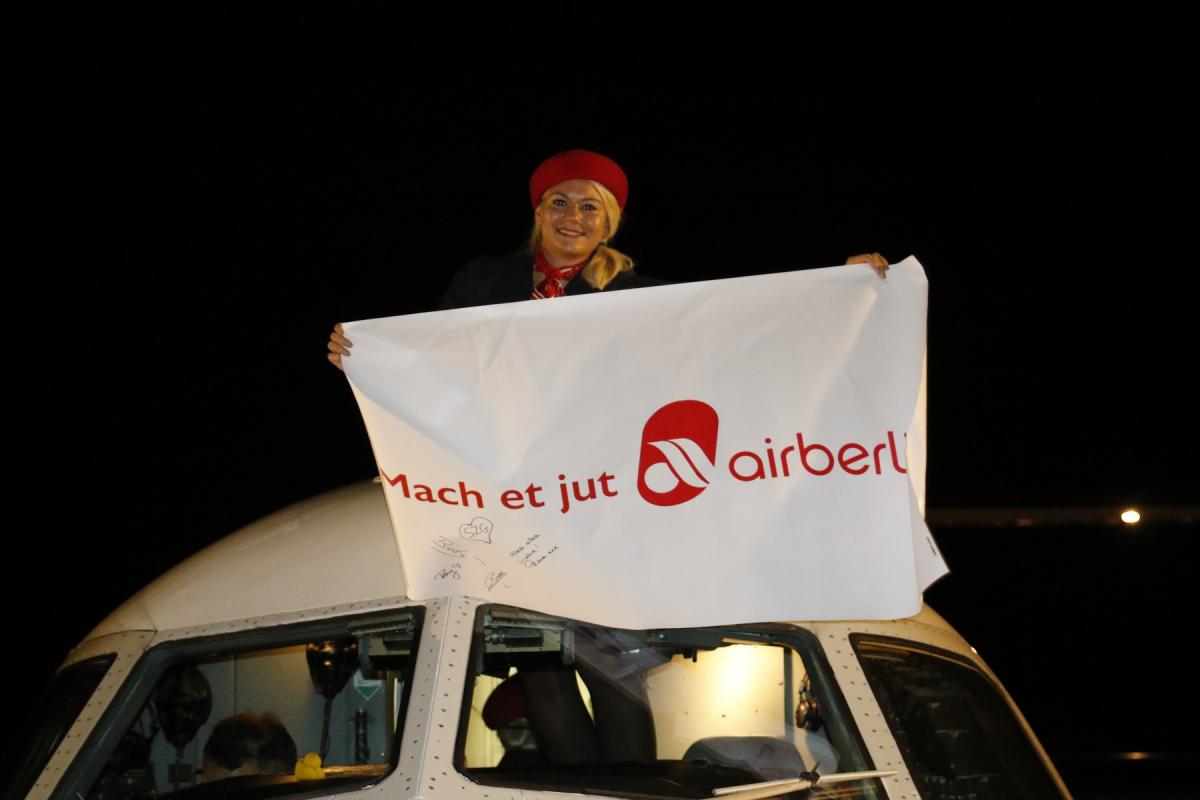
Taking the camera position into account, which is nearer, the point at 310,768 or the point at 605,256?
the point at 310,768

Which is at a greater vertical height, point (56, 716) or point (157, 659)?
point (157, 659)

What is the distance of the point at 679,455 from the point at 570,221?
127 cm

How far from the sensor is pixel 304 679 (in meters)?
5.96

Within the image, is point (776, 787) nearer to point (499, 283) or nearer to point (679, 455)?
point (679, 455)

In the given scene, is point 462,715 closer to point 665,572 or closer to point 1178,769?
point 665,572

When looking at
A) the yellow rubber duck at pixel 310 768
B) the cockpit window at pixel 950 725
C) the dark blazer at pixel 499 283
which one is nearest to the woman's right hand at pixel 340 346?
the dark blazer at pixel 499 283

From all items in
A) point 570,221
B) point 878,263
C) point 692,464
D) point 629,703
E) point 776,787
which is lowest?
point 776,787

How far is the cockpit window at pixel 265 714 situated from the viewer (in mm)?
4418

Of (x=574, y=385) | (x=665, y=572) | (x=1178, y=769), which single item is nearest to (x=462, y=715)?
(x=665, y=572)

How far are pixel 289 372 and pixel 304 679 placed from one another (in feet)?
62.9

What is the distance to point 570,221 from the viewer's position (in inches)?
201

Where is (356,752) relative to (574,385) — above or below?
below

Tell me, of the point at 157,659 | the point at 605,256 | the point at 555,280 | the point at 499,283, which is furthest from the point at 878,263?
the point at 157,659

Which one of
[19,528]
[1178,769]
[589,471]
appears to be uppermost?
[19,528]
